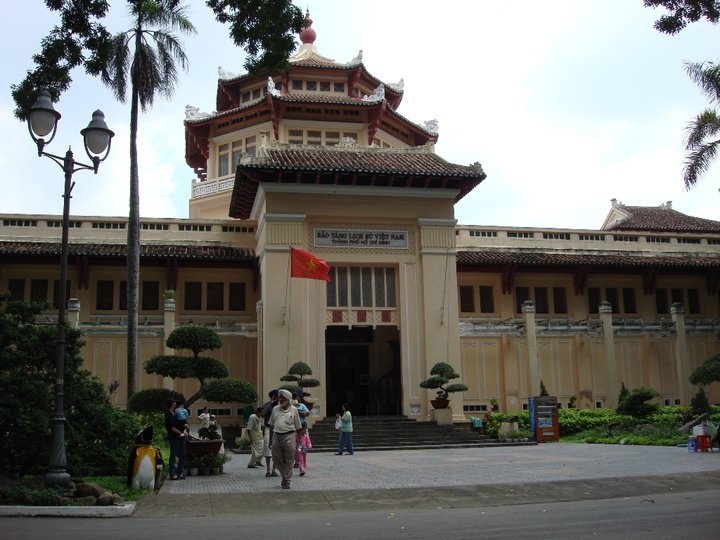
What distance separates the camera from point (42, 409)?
529 inches

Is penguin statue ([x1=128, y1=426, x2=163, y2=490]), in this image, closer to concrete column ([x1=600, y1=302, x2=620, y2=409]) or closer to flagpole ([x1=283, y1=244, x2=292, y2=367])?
flagpole ([x1=283, y1=244, x2=292, y2=367])

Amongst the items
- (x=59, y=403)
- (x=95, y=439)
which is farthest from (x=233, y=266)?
(x=59, y=403)

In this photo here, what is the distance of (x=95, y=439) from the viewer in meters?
14.8

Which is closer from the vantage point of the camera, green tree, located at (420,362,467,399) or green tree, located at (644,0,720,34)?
green tree, located at (644,0,720,34)

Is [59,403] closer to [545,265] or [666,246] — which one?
[545,265]

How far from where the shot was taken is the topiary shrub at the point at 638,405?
26.3 meters

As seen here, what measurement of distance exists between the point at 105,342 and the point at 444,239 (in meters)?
13.1

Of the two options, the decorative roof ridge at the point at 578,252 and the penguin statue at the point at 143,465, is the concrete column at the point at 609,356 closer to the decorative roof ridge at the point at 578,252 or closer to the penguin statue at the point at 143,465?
the decorative roof ridge at the point at 578,252

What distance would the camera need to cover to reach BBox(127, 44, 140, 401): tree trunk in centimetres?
2259

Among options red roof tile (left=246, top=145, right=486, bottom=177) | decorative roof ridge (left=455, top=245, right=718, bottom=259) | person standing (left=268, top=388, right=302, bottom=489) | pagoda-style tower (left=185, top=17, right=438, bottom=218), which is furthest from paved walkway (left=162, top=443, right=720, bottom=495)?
pagoda-style tower (left=185, top=17, right=438, bottom=218)

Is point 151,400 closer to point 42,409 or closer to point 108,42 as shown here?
point 42,409

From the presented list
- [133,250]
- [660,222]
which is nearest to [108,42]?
[133,250]

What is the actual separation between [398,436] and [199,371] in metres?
8.75

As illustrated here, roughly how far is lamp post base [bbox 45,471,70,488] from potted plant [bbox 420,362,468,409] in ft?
50.3
